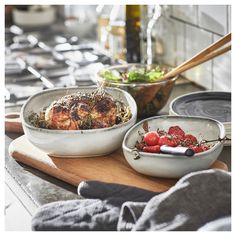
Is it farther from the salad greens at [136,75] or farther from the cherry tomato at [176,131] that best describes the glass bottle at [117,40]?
the cherry tomato at [176,131]

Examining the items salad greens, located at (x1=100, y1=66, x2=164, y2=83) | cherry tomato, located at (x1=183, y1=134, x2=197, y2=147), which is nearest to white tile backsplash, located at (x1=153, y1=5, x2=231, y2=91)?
salad greens, located at (x1=100, y1=66, x2=164, y2=83)

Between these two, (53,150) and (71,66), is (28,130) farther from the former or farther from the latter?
(71,66)

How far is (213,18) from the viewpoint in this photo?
2.64 metres

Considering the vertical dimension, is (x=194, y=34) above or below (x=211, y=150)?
above

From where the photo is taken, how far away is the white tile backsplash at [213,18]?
8.44ft

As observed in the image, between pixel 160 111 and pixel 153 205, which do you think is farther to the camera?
pixel 160 111

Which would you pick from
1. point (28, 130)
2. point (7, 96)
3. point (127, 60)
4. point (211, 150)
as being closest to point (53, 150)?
point (28, 130)

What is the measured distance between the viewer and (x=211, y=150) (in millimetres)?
1856

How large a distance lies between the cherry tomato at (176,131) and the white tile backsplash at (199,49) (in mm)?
761

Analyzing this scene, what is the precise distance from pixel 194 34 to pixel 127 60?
0.93 feet

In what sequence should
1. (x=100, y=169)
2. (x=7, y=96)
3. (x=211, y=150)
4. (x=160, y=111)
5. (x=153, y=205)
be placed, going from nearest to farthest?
(x=153, y=205)
(x=211, y=150)
(x=100, y=169)
(x=160, y=111)
(x=7, y=96)

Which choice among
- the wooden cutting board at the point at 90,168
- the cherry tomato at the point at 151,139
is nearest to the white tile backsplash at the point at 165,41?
the wooden cutting board at the point at 90,168

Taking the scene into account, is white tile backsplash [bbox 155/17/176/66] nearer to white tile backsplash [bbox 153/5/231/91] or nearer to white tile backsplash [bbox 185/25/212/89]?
white tile backsplash [bbox 153/5/231/91]

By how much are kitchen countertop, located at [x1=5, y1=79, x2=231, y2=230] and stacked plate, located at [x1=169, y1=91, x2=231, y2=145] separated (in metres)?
0.17
